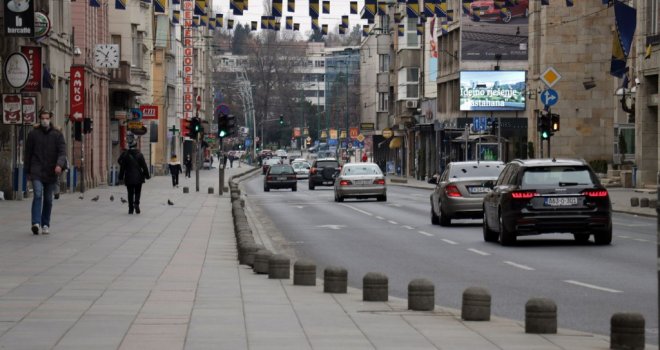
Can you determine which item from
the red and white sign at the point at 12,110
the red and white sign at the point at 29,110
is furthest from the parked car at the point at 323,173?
the red and white sign at the point at 12,110

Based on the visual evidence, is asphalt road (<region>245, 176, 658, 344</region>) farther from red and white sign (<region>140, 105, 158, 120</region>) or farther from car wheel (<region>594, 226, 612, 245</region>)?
red and white sign (<region>140, 105, 158, 120</region>)

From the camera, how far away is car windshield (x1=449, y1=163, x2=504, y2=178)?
33.2m

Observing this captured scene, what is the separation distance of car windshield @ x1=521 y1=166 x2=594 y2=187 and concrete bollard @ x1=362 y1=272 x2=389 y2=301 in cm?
1078

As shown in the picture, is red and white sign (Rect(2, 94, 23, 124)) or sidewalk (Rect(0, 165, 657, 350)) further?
red and white sign (Rect(2, 94, 23, 124))

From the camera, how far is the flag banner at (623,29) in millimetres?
53156

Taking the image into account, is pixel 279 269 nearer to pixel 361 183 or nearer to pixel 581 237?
pixel 581 237

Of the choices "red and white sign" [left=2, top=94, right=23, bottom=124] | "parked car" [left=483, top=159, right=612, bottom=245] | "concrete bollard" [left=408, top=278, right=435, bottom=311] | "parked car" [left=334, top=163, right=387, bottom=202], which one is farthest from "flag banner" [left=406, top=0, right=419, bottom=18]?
"concrete bollard" [left=408, top=278, right=435, bottom=311]

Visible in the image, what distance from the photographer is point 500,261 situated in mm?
21547

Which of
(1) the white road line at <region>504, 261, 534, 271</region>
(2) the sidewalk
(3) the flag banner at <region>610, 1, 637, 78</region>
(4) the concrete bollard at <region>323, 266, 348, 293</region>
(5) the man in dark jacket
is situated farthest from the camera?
(3) the flag banner at <region>610, 1, 637, 78</region>

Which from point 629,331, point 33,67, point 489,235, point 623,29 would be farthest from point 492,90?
point 629,331

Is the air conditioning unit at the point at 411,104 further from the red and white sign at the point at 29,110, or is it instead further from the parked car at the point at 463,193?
the parked car at the point at 463,193

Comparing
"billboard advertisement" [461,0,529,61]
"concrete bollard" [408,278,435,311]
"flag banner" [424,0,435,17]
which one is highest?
"billboard advertisement" [461,0,529,61]

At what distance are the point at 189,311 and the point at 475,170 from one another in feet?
67.6

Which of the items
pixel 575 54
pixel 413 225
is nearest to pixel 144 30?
pixel 575 54
